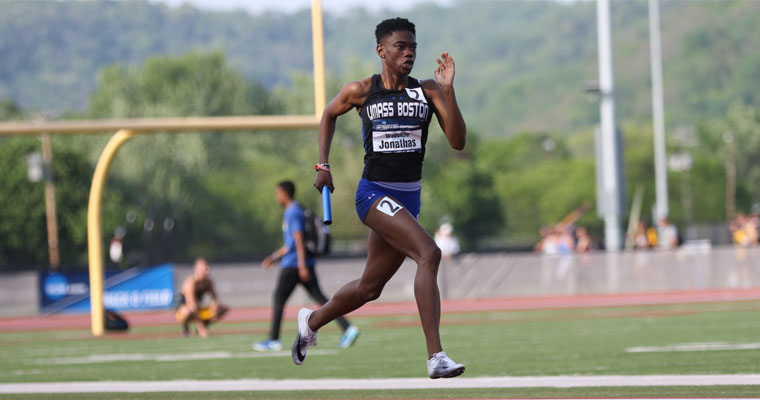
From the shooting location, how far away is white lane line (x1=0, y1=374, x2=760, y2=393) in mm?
8469

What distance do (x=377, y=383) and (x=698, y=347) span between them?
3916mm

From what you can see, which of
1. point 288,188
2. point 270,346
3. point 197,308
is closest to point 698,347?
point 270,346

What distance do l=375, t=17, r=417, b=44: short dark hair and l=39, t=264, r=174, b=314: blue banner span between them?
19.8 meters

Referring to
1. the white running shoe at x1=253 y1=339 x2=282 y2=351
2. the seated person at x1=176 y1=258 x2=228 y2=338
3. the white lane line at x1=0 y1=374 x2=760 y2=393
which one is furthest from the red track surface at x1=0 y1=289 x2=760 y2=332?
the white lane line at x1=0 y1=374 x2=760 y2=393

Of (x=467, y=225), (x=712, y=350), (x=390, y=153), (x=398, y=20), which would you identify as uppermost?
(x=398, y=20)

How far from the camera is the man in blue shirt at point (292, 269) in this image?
13.4 meters

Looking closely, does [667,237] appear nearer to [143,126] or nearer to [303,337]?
[143,126]

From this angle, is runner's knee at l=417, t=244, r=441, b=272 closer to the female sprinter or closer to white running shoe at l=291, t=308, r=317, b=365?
the female sprinter

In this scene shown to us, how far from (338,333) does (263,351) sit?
3.47 metres

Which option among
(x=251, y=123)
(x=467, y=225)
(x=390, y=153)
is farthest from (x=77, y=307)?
(x=467, y=225)

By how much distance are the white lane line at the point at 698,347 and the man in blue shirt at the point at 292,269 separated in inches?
128

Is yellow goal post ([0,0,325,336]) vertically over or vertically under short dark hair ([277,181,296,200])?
over

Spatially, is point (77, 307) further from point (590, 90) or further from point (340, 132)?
point (340, 132)

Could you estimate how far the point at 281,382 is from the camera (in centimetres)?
941
